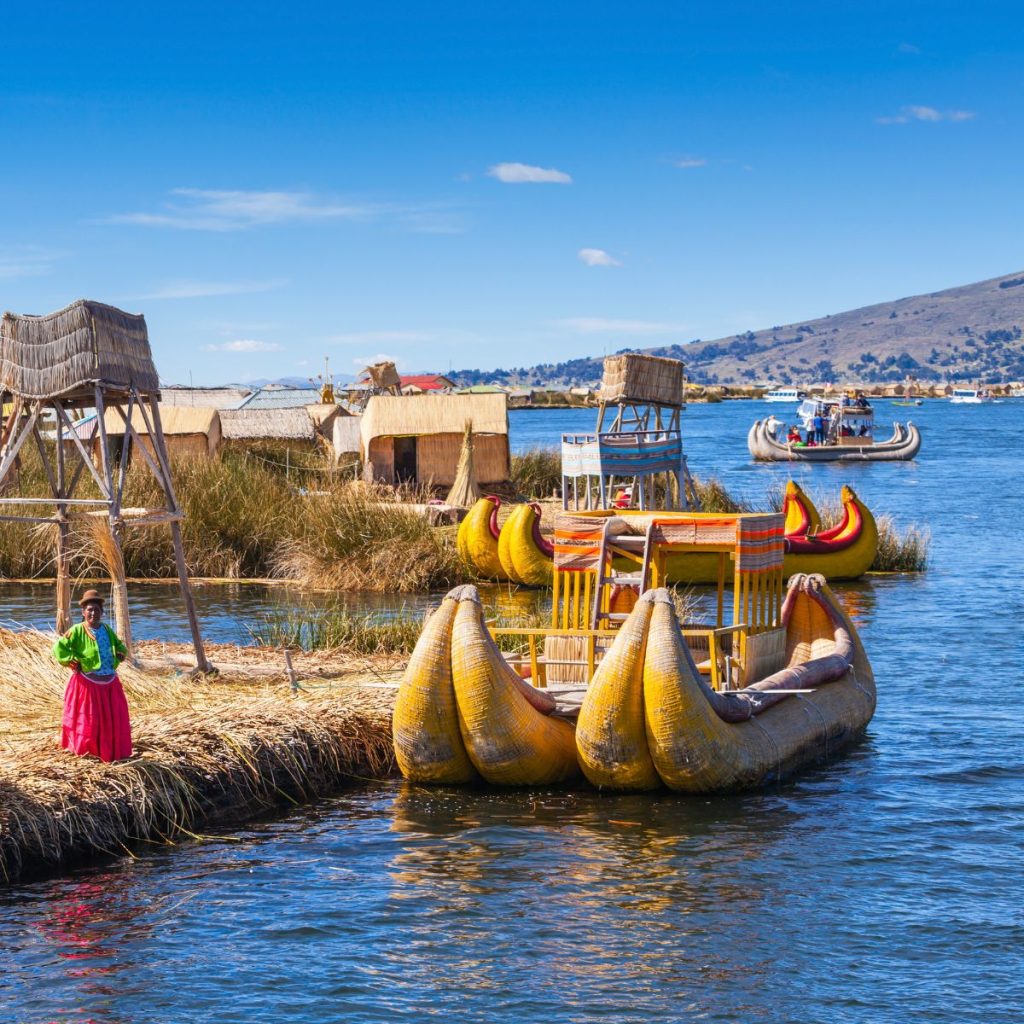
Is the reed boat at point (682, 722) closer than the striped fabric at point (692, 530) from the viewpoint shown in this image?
Yes

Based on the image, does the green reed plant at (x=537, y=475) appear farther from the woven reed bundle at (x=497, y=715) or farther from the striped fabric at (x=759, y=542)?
the woven reed bundle at (x=497, y=715)

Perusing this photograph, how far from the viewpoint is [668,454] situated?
86.3 ft

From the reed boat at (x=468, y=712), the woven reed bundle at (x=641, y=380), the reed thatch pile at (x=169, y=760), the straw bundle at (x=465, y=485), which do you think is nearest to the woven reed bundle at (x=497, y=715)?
the reed boat at (x=468, y=712)

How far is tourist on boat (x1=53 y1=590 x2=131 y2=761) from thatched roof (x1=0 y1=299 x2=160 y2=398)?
121 inches

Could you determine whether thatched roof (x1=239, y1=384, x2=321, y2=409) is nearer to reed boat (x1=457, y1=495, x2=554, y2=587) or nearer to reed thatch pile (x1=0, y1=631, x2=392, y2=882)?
reed boat (x1=457, y1=495, x2=554, y2=587)

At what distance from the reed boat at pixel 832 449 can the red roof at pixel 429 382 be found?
2146 centimetres

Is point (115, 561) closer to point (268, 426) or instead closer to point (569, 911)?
point (569, 911)

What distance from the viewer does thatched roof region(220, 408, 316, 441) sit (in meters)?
38.8

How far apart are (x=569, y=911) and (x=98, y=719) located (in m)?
3.43

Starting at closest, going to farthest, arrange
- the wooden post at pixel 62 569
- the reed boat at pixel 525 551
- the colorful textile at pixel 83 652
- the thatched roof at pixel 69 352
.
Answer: the colorful textile at pixel 83 652 < the thatched roof at pixel 69 352 < the wooden post at pixel 62 569 < the reed boat at pixel 525 551

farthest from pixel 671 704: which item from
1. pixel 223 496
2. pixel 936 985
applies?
pixel 223 496

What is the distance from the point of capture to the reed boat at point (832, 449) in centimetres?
6531

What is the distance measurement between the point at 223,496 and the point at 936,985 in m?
17.6

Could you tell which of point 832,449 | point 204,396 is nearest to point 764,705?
point 204,396
